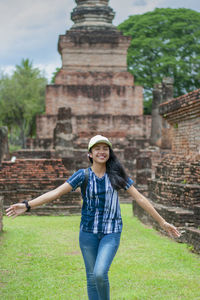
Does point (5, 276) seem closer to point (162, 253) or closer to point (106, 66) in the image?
point (162, 253)

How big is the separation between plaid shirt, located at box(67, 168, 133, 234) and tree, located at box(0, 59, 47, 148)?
1278 inches

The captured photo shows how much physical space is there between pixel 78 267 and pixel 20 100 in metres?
32.3

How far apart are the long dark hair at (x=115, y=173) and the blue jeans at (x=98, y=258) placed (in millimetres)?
388

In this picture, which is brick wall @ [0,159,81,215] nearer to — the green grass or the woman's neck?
the green grass

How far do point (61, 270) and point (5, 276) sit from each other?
0.63 meters

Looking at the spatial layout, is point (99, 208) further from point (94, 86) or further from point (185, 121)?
point (94, 86)

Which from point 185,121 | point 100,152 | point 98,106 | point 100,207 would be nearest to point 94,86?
point 98,106

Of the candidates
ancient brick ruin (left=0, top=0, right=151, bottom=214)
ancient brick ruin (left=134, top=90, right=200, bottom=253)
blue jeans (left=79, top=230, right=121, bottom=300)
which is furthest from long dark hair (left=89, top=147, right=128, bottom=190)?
ancient brick ruin (left=0, top=0, right=151, bottom=214)

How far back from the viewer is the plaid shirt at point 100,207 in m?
3.66

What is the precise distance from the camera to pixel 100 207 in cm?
369

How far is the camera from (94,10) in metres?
24.6

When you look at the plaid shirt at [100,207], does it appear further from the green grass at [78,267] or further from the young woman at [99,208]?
the green grass at [78,267]

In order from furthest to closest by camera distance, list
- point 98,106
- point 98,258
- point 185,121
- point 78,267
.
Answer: point 98,106 → point 185,121 → point 78,267 → point 98,258

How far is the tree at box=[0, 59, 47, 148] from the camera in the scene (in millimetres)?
36938
